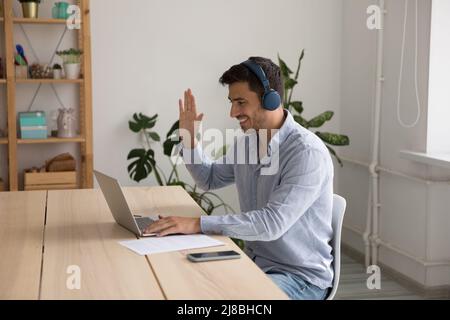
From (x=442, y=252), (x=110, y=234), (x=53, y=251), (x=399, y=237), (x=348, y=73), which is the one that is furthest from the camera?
(x=348, y=73)

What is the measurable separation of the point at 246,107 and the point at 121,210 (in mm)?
553

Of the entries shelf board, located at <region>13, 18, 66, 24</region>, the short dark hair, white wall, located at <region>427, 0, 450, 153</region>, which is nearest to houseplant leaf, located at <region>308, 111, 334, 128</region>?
white wall, located at <region>427, 0, 450, 153</region>

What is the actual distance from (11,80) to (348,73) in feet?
7.10

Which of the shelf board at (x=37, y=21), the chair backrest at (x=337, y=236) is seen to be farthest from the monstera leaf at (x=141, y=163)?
the chair backrest at (x=337, y=236)

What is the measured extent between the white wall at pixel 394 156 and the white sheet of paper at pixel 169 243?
A: 1921 mm

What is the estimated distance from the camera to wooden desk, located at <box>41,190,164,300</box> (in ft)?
5.60

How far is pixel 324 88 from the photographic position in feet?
15.8

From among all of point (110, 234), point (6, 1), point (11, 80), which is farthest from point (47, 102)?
point (110, 234)

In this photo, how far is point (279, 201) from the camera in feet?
7.30

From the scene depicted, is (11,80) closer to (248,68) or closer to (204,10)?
(204,10)

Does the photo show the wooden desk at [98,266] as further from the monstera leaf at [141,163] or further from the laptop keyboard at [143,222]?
the monstera leaf at [141,163]

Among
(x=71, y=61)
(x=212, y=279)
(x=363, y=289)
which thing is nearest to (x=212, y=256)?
(x=212, y=279)

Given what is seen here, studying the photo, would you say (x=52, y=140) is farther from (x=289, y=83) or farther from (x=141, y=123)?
(x=289, y=83)

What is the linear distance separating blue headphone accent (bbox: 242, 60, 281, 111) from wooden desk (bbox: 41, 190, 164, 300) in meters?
0.64
